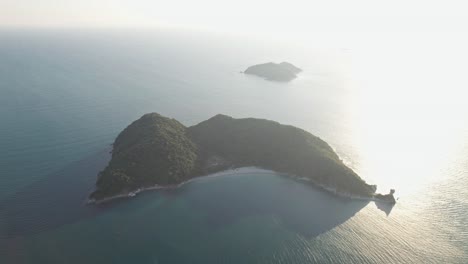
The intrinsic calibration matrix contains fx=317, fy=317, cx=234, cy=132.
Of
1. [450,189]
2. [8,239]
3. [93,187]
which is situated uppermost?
[450,189]

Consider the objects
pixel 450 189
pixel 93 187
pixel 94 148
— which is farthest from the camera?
pixel 94 148

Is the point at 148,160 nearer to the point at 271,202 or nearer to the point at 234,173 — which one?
the point at 234,173

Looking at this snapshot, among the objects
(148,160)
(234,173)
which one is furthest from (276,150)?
(148,160)

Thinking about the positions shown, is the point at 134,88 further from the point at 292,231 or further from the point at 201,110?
the point at 292,231

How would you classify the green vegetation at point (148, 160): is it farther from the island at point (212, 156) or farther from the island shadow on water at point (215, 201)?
the island shadow on water at point (215, 201)

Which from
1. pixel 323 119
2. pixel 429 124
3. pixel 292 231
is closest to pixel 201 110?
pixel 323 119

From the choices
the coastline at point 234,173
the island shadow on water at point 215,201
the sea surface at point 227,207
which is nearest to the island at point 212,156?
the coastline at point 234,173

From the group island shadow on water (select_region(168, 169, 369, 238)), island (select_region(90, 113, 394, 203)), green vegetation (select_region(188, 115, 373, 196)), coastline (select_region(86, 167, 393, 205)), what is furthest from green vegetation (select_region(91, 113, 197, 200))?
green vegetation (select_region(188, 115, 373, 196))

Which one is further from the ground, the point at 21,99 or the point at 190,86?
the point at 190,86
